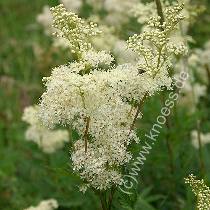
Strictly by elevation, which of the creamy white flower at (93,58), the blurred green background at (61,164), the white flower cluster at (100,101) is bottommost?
the white flower cluster at (100,101)

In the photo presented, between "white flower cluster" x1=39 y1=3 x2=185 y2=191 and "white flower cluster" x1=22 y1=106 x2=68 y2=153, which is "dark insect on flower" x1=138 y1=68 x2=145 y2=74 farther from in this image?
"white flower cluster" x1=22 y1=106 x2=68 y2=153

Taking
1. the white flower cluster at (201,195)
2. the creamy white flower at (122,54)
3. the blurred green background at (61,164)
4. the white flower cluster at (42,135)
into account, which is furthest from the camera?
the white flower cluster at (42,135)

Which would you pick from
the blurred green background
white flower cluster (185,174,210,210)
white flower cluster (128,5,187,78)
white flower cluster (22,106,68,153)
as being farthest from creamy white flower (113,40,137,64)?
white flower cluster (185,174,210,210)

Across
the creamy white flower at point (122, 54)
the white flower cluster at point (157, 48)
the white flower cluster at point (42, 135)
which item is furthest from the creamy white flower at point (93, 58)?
the white flower cluster at point (42, 135)

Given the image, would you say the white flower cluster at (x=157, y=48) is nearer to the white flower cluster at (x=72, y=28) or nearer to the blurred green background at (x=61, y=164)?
the white flower cluster at (x=72, y=28)

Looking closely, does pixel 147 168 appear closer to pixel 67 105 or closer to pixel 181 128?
pixel 181 128

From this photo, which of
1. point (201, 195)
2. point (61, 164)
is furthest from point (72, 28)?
point (61, 164)

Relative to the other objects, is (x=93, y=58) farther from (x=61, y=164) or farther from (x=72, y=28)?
(x=61, y=164)

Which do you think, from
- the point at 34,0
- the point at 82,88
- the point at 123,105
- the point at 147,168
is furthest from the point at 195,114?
the point at 34,0
